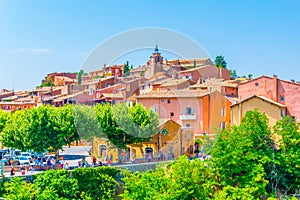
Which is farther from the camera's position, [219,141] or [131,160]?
[131,160]

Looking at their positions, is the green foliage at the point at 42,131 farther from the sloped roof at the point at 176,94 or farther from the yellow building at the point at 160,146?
the sloped roof at the point at 176,94

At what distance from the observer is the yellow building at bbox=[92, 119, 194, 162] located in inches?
1048

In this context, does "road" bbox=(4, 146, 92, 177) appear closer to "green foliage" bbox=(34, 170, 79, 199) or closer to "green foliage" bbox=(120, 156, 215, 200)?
"green foliage" bbox=(34, 170, 79, 199)

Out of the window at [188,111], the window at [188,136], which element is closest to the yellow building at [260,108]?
the window at [188,136]

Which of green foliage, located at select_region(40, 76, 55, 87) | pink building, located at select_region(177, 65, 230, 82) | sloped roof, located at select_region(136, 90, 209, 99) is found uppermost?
green foliage, located at select_region(40, 76, 55, 87)

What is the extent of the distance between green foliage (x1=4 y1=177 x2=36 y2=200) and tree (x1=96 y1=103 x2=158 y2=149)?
7.60 m

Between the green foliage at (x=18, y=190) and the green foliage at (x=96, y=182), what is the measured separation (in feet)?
7.96

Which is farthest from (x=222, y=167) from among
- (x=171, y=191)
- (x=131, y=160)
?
(x=131, y=160)

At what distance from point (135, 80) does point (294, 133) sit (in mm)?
19285

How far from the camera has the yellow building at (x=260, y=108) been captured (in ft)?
90.5

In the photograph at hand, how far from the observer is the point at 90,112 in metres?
27.1

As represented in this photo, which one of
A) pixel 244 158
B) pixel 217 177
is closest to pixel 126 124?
pixel 217 177

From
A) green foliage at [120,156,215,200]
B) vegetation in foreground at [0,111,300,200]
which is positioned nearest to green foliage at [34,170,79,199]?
vegetation in foreground at [0,111,300,200]

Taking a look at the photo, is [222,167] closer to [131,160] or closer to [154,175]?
[154,175]
